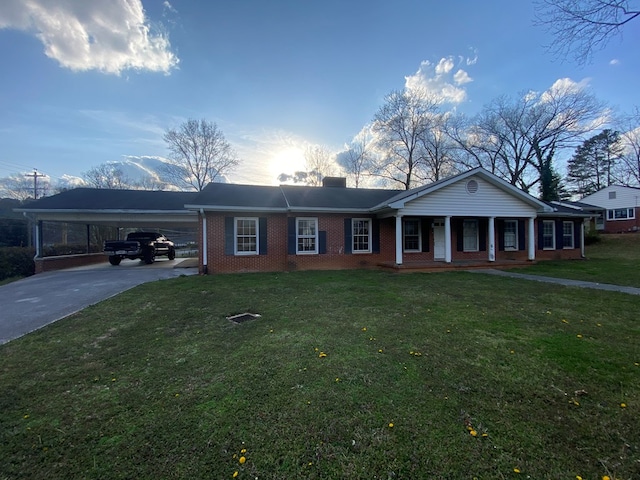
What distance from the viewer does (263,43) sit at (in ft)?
37.8

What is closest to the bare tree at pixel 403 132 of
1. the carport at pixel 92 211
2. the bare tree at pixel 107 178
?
the carport at pixel 92 211

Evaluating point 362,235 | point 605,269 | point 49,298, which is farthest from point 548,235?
point 49,298

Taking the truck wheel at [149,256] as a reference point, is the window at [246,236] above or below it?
above

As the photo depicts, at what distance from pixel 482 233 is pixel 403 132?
A: 58.2 ft

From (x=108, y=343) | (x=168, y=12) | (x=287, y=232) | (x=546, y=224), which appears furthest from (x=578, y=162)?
(x=108, y=343)

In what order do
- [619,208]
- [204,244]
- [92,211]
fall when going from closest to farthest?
[204,244] < [92,211] < [619,208]

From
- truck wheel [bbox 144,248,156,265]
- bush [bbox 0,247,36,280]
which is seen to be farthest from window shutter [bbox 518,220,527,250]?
bush [bbox 0,247,36,280]

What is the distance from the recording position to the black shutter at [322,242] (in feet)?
41.9

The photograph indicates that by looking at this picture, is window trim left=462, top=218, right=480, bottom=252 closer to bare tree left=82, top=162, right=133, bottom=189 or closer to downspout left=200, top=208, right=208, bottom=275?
downspout left=200, top=208, right=208, bottom=275

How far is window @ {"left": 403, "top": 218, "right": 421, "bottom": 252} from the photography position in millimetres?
14061

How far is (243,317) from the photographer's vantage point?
5730 millimetres

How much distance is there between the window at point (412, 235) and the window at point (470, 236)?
8.86 feet

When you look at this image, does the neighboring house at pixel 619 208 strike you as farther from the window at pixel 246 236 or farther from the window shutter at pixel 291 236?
the window at pixel 246 236

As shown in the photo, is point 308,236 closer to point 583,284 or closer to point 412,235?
point 412,235
